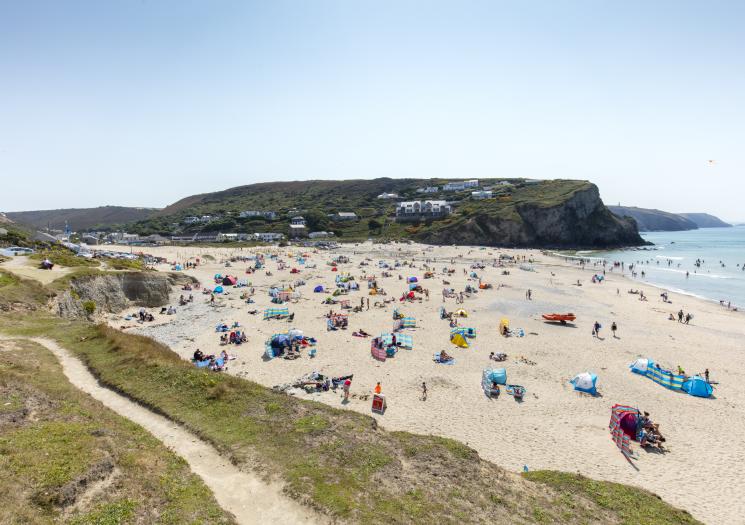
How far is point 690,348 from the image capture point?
28844 millimetres

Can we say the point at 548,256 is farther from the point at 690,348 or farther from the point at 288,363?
the point at 288,363

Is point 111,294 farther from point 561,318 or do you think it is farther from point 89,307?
point 561,318

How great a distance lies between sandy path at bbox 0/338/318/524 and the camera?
9281 millimetres

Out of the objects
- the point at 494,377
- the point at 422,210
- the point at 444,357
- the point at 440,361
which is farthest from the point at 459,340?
the point at 422,210

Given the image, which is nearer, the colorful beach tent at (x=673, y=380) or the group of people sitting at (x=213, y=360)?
the colorful beach tent at (x=673, y=380)

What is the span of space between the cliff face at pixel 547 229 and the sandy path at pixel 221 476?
102085 mm

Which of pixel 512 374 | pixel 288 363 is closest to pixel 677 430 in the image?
pixel 512 374

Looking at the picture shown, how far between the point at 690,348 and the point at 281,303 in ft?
115

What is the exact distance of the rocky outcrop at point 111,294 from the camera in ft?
98.1

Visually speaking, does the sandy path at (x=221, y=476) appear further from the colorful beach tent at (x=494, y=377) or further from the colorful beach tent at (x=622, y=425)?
the colorful beach tent at (x=494, y=377)

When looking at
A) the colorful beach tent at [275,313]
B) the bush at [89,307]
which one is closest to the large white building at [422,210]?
the colorful beach tent at [275,313]

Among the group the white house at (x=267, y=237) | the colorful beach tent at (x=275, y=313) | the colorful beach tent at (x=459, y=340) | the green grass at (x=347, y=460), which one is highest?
the white house at (x=267, y=237)

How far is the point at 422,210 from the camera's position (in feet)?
454

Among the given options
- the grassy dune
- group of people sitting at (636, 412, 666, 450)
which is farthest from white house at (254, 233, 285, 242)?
group of people sitting at (636, 412, 666, 450)
